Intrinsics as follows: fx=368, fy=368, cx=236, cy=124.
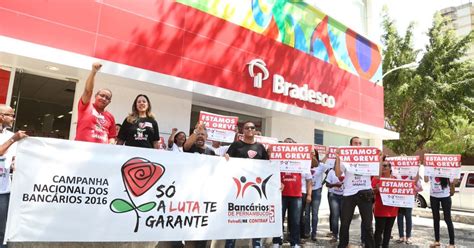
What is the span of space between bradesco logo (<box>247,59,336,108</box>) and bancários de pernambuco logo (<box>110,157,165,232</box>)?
677 centimetres

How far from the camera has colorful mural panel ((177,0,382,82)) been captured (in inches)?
412

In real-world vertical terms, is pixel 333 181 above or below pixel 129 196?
above

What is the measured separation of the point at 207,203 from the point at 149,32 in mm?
5364

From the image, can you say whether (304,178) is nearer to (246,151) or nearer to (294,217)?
(294,217)

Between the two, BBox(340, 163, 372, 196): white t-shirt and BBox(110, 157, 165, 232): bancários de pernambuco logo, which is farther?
BBox(340, 163, 372, 196): white t-shirt

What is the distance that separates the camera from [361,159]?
558 centimetres

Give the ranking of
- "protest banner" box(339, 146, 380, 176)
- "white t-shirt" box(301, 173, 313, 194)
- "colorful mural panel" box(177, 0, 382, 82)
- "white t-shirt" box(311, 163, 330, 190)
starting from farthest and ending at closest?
"colorful mural panel" box(177, 0, 382, 82)
"white t-shirt" box(311, 163, 330, 190)
"white t-shirt" box(301, 173, 313, 194)
"protest banner" box(339, 146, 380, 176)

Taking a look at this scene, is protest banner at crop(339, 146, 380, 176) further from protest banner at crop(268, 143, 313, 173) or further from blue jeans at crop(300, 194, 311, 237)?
blue jeans at crop(300, 194, 311, 237)

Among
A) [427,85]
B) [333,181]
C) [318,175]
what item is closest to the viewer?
[333,181]

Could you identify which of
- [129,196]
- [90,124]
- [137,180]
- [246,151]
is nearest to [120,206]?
[129,196]

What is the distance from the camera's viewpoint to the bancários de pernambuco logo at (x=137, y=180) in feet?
12.8

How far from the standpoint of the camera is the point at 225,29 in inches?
396

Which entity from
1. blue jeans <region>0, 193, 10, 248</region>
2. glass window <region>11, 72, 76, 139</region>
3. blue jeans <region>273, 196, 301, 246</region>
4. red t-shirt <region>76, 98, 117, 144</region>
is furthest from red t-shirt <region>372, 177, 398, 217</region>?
glass window <region>11, 72, 76, 139</region>

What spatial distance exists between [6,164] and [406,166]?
715 cm
